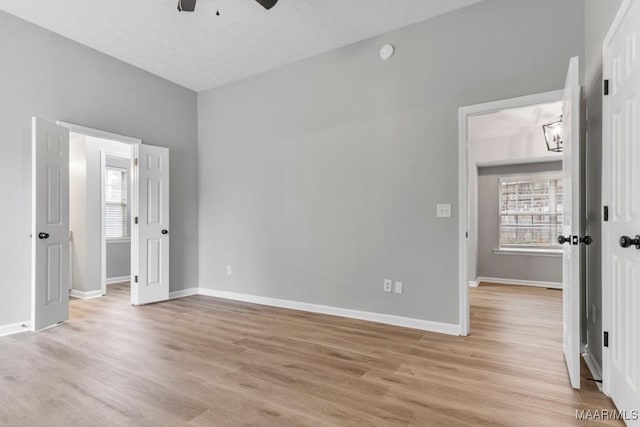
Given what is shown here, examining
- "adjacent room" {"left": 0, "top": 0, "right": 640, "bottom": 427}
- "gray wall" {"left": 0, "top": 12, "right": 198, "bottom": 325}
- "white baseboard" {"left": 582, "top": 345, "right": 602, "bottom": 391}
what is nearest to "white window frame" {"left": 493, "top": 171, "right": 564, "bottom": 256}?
"adjacent room" {"left": 0, "top": 0, "right": 640, "bottom": 427}

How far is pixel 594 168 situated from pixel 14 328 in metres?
5.37

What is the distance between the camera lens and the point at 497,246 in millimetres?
6375

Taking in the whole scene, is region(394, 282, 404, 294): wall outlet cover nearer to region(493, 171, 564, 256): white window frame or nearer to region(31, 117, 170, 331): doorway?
region(31, 117, 170, 331): doorway

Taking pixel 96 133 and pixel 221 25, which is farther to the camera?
pixel 96 133

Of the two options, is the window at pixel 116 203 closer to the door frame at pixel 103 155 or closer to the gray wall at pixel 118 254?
the gray wall at pixel 118 254

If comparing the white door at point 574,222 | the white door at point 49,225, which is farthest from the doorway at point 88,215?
the white door at point 574,222

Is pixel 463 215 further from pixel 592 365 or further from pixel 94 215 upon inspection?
pixel 94 215

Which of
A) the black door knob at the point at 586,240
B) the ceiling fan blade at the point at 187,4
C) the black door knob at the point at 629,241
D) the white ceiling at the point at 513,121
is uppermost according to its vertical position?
the ceiling fan blade at the point at 187,4

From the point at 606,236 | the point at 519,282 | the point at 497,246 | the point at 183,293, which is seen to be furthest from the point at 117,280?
the point at 519,282

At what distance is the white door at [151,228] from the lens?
4.45 metres

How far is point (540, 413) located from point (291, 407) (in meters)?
1.41

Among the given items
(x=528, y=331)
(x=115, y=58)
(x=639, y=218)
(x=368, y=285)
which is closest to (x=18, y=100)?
(x=115, y=58)

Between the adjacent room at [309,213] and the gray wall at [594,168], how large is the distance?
0.03 m

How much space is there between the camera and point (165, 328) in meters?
3.45
